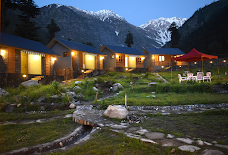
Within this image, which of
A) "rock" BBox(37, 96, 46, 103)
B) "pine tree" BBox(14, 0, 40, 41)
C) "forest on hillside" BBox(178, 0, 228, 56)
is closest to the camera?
"rock" BBox(37, 96, 46, 103)

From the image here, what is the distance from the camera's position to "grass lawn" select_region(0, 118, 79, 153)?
3.45 meters

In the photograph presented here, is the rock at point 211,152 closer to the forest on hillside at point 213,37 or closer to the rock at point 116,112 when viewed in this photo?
the rock at point 116,112

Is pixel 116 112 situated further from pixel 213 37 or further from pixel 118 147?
pixel 213 37

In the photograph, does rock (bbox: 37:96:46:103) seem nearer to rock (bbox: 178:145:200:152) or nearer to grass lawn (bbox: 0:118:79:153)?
grass lawn (bbox: 0:118:79:153)

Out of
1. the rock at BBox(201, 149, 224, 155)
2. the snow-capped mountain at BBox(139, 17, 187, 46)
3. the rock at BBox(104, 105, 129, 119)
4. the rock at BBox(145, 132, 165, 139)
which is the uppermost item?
the snow-capped mountain at BBox(139, 17, 187, 46)

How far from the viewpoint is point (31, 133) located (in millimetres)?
4141

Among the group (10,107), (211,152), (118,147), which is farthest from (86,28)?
(211,152)

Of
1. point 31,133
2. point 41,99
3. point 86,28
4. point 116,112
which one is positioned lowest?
point 31,133

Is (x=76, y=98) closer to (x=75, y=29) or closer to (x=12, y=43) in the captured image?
(x=12, y=43)

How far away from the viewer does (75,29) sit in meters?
84.0

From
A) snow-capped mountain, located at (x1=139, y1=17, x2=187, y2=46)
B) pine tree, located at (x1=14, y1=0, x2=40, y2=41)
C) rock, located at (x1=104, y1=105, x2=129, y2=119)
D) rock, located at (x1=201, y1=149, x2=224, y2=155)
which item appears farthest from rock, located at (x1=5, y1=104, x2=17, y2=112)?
snow-capped mountain, located at (x1=139, y1=17, x2=187, y2=46)

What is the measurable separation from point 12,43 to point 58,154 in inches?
568

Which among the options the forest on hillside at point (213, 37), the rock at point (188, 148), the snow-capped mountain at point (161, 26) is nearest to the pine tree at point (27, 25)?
the rock at point (188, 148)

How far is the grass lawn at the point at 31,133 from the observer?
3.45 m
